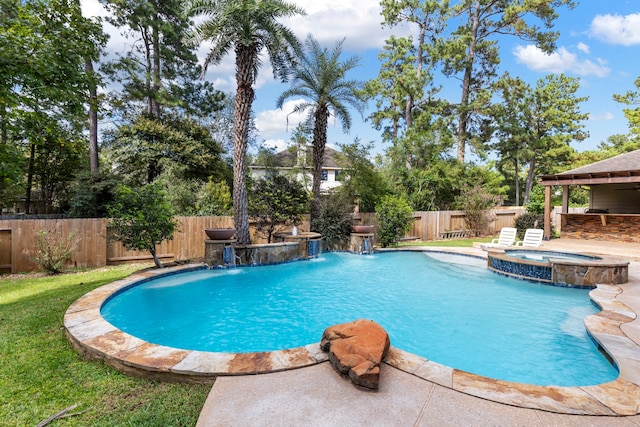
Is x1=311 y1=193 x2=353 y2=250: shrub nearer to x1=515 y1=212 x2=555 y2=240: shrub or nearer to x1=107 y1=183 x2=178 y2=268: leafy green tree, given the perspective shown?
x1=107 y1=183 x2=178 y2=268: leafy green tree

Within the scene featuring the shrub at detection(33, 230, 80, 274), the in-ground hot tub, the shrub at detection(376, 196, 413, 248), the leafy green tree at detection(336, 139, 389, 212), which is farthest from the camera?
the leafy green tree at detection(336, 139, 389, 212)

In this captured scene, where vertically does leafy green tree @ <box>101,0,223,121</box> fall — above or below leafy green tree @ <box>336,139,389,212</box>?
above

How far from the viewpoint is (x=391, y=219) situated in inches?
548

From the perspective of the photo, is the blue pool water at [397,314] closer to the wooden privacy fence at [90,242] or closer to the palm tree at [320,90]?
the wooden privacy fence at [90,242]

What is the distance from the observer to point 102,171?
46.1 feet

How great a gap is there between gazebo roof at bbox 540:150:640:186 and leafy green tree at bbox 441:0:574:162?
8729mm

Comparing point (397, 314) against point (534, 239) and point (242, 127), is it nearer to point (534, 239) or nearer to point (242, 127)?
point (242, 127)

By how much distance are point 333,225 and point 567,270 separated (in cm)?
795

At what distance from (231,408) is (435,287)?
6664mm

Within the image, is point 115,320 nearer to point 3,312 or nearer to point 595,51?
point 3,312

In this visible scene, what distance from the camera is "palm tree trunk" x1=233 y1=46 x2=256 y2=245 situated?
9938 mm

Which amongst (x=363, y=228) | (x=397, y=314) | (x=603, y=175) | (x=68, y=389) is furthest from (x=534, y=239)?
(x=68, y=389)

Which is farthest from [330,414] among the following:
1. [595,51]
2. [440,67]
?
[595,51]

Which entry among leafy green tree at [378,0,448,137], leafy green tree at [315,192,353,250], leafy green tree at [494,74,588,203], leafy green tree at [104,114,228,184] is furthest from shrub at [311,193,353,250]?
leafy green tree at [494,74,588,203]
